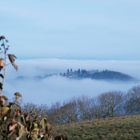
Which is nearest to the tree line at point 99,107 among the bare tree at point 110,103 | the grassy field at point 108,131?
the bare tree at point 110,103

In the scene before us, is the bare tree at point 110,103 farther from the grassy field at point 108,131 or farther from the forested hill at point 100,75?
the forested hill at point 100,75

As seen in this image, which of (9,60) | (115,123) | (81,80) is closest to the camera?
(9,60)

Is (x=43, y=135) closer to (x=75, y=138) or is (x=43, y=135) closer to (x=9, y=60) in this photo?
(x=9, y=60)

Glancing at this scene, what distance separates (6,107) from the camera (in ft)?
11.0

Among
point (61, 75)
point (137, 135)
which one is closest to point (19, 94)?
point (137, 135)

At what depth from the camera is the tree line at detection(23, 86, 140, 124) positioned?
4141 cm

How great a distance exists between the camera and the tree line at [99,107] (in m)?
41.4

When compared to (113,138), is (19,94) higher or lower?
higher

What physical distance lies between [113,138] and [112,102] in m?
27.2

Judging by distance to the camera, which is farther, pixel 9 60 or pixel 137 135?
pixel 137 135

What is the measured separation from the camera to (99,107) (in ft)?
149

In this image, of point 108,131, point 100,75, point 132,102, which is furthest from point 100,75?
point 108,131

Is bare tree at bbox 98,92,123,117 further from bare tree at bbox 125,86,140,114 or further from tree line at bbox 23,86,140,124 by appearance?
bare tree at bbox 125,86,140,114

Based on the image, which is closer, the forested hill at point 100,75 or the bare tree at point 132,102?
the bare tree at point 132,102
